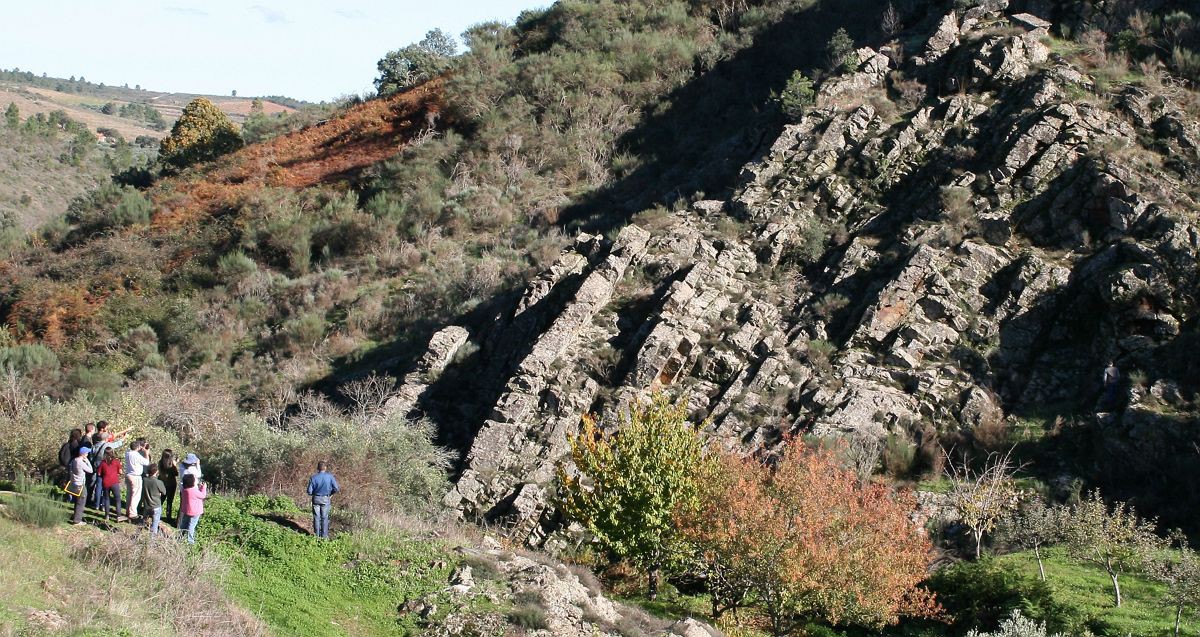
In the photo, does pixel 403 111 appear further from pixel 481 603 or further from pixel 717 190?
pixel 481 603

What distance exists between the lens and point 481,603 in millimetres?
13883

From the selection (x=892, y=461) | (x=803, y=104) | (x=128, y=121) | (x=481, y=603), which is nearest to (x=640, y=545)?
(x=481, y=603)

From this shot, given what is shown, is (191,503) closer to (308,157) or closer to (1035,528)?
(1035,528)

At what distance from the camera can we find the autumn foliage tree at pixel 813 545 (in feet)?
48.7

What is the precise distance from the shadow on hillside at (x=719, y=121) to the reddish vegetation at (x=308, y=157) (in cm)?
1193

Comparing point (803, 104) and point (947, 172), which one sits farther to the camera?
point (803, 104)

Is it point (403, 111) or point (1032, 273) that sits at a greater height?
point (403, 111)

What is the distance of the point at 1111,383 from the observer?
2103 cm

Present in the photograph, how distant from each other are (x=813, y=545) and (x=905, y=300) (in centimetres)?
1095

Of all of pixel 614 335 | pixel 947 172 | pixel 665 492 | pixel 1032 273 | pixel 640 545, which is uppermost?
pixel 947 172

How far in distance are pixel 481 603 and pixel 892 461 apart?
1112 centimetres

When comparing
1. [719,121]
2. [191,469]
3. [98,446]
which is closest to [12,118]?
[719,121]

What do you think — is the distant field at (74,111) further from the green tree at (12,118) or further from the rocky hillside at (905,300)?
the rocky hillside at (905,300)

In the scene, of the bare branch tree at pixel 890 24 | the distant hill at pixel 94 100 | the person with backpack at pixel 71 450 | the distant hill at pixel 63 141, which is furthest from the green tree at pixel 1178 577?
the distant hill at pixel 94 100
